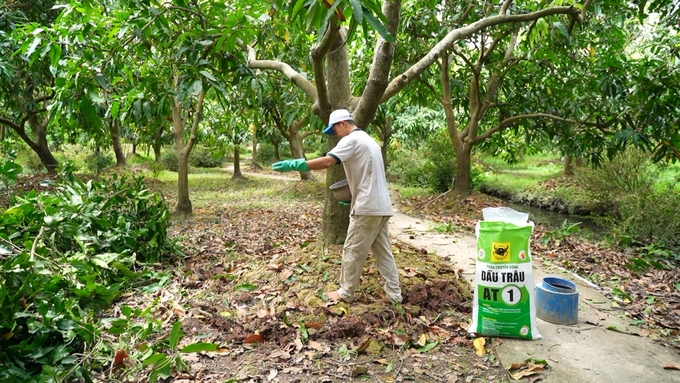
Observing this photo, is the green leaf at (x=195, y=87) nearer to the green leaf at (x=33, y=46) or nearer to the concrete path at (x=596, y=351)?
the green leaf at (x=33, y=46)

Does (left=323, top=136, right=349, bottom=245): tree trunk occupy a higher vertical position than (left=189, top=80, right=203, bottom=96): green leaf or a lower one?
lower

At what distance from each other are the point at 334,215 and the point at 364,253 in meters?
1.05

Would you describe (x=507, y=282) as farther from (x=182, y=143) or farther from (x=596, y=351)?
(x=182, y=143)

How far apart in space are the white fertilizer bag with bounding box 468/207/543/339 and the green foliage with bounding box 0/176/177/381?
257cm

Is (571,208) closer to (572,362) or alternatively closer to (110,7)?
(572,362)

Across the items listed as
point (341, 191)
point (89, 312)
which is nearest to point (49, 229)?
point (89, 312)

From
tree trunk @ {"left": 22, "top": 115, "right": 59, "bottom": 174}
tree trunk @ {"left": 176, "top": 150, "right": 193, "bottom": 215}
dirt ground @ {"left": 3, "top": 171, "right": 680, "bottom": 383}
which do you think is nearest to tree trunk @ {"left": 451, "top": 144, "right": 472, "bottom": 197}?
dirt ground @ {"left": 3, "top": 171, "right": 680, "bottom": 383}

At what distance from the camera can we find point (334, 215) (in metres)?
4.46

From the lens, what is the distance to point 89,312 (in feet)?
9.85

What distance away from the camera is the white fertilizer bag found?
307 centimetres

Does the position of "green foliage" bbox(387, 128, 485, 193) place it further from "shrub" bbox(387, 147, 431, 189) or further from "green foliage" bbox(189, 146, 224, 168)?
"green foliage" bbox(189, 146, 224, 168)

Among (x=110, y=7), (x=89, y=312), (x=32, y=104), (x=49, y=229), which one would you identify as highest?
(x=110, y=7)

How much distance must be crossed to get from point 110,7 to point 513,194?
35.9ft

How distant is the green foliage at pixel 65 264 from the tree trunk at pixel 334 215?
6.41 ft
